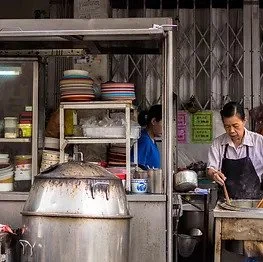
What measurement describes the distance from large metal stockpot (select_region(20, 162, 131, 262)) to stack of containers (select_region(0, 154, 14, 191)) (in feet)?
3.49

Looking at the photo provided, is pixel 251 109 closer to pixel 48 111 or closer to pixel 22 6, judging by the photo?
pixel 48 111

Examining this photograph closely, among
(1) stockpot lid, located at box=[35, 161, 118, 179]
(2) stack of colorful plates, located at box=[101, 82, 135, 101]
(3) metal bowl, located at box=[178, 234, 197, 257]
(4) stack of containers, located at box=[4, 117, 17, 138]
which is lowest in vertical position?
(3) metal bowl, located at box=[178, 234, 197, 257]

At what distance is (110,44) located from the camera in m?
5.95

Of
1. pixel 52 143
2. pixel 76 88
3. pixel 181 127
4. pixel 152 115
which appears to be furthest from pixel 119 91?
pixel 181 127

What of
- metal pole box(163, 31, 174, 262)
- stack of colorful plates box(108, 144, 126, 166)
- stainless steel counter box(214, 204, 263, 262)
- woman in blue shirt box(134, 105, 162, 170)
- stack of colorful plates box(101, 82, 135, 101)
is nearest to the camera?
stainless steel counter box(214, 204, 263, 262)

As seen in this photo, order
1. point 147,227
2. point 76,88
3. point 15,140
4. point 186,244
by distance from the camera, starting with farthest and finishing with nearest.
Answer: point 186,244 < point 15,140 < point 76,88 < point 147,227

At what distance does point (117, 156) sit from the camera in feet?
18.8

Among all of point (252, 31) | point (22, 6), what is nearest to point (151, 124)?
point (252, 31)

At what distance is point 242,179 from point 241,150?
0.30 m

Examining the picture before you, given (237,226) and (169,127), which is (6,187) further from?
(237,226)

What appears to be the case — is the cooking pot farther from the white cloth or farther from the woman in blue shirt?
the woman in blue shirt

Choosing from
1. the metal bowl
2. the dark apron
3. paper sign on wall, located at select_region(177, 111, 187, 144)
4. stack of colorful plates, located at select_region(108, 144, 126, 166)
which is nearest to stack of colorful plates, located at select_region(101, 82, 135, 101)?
stack of colorful plates, located at select_region(108, 144, 126, 166)

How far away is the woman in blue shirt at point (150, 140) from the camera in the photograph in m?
6.57

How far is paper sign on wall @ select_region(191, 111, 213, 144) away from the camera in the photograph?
7934mm
